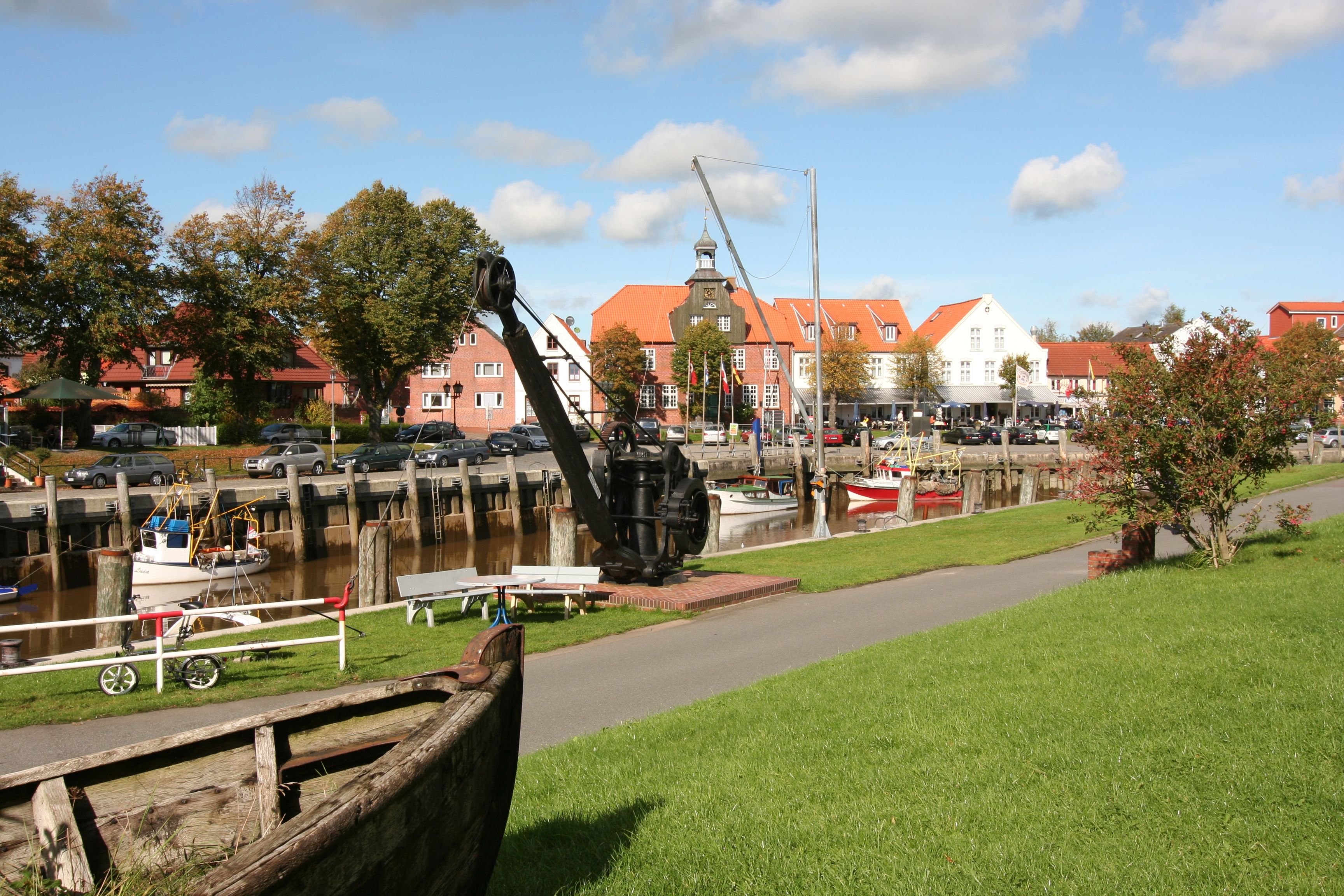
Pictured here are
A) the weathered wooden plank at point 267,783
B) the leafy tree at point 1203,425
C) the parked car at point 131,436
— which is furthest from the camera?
the parked car at point 131,436

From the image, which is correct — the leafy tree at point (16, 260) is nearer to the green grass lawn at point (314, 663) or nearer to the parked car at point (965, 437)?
the green grass lawn at point (314, 663)

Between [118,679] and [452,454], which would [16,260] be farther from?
[118,679]

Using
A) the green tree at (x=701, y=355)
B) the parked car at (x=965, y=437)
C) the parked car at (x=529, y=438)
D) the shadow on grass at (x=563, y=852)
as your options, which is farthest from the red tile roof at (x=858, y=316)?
the shadow on grass at (x=563, y=852)

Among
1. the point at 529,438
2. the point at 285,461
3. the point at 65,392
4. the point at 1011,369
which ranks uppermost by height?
the point at 1011,369

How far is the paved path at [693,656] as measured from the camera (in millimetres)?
9391

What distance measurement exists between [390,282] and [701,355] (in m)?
27.0

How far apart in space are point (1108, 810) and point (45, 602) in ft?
89.8

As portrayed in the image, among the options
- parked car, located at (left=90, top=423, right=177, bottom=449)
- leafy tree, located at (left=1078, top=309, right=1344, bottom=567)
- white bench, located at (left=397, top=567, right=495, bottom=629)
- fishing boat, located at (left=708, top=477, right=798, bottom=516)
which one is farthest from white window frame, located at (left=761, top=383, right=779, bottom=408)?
leafy tree, located at (left=1078, top=309, right=1344, bottom=567)

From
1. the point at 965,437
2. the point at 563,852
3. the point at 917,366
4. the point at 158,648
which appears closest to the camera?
the point at 563,852

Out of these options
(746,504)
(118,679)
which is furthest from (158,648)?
(746,504)

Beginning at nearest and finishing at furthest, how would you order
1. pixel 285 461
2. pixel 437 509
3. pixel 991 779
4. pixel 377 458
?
pixel 991 779, pixel 437 509, pixel 285 461, pixel 377 458

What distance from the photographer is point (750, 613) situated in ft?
47.9

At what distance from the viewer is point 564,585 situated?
49.1 ft

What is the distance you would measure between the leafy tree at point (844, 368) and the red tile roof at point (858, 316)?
951 centimetres
